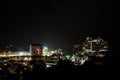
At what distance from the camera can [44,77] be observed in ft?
46.4

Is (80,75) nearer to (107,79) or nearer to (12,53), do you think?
(107,79)

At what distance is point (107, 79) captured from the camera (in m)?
12.6

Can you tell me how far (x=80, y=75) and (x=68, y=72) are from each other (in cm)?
85

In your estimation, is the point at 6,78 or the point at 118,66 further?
the point at 6,78

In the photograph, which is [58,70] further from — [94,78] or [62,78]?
[94,78]

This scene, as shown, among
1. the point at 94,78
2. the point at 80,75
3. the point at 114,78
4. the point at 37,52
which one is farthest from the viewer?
the point at 37,52

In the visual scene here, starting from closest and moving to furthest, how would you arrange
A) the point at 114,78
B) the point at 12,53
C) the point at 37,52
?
the point at 114,78 → the point at 37,52 → the point at 12,53

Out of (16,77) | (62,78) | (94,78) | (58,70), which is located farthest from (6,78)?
(94,78)

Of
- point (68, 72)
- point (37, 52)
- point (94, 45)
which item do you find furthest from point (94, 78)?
point (94, 45)

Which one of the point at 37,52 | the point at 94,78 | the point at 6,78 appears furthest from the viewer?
the point at 37,52

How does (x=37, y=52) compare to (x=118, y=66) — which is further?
(x=37, y=52)

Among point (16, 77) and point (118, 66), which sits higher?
point (118, 66)

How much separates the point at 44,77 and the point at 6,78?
672 cm

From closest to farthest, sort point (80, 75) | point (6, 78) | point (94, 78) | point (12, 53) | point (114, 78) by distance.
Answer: point (114, 78)
point (94, 78)
point (80, 75)
point (6, 78)
point (12, 53)
